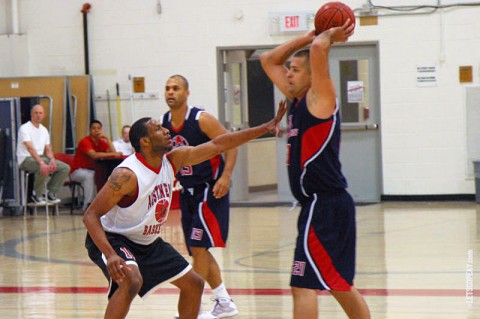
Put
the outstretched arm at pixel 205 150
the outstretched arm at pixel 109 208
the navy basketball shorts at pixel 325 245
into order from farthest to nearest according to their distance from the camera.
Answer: the outstretched arm at pixel 205 150
the outstretched arm at pixel 109 208
the navy basketball shorts at pixel 325 245

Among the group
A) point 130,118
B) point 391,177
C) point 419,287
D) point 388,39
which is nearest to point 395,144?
point 391,177

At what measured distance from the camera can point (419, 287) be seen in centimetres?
706

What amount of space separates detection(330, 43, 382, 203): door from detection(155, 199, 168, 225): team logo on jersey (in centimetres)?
907

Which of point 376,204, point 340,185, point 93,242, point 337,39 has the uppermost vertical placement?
point 337,39

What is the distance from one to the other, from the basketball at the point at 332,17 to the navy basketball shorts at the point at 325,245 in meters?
0.87

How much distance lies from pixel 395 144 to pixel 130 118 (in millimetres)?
4154

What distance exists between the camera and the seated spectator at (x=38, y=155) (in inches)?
513

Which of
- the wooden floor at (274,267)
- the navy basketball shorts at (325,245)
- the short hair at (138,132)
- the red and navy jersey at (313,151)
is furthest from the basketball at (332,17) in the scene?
the wooden floor at (274,267)

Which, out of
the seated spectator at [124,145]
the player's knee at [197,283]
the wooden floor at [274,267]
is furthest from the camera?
the seated spectator at [124,145]

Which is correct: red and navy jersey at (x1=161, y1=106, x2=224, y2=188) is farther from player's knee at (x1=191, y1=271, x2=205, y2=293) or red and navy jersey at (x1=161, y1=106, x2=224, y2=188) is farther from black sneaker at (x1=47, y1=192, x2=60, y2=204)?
black sneaker at (x1=47, y1=192, x2=60, y2=204)

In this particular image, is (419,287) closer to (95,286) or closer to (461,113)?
(95,286)

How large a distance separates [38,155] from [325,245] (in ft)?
30.2

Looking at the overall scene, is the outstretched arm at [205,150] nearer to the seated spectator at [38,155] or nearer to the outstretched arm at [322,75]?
the outstretched arm at [322,75]

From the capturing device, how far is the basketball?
4.70 metres
